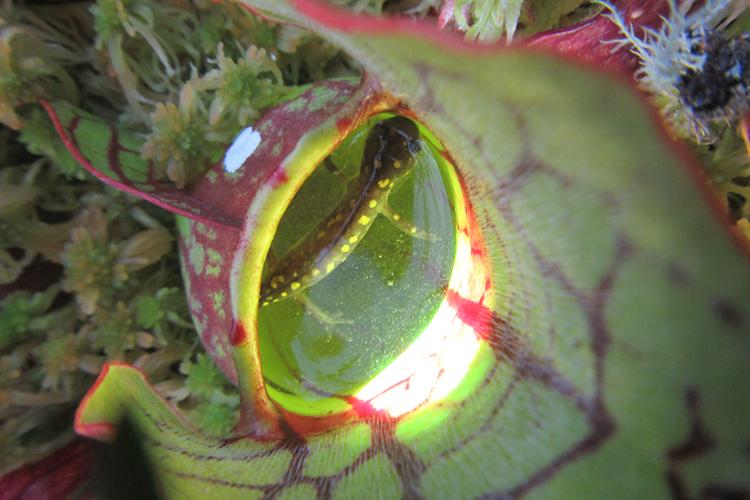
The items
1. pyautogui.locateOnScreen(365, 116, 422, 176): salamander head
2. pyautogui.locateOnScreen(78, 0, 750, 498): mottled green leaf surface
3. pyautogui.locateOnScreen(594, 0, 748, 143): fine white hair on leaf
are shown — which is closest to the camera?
pyautogui.locateOnScreen(78, 0, 750, 498): mottled green leaf surface

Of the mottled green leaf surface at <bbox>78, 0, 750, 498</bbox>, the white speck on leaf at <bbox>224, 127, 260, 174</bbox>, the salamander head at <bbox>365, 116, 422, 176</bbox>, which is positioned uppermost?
the mottled green leaf surface at <bbox>78, 0, 750, 498</bbox>

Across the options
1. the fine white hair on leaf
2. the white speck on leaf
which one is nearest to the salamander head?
the white speck on leaf

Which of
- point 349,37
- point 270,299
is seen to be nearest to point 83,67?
point 270,299

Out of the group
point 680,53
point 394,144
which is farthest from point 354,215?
point 680,53

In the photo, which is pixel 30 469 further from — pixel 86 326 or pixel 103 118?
pixel 103 118

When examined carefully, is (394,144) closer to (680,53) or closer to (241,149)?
(241,149)

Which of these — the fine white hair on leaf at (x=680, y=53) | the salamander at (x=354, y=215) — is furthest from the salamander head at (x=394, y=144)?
the fine white hair on leaf at (x=680, y=53)

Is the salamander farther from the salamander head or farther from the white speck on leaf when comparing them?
the white speck on leaf
